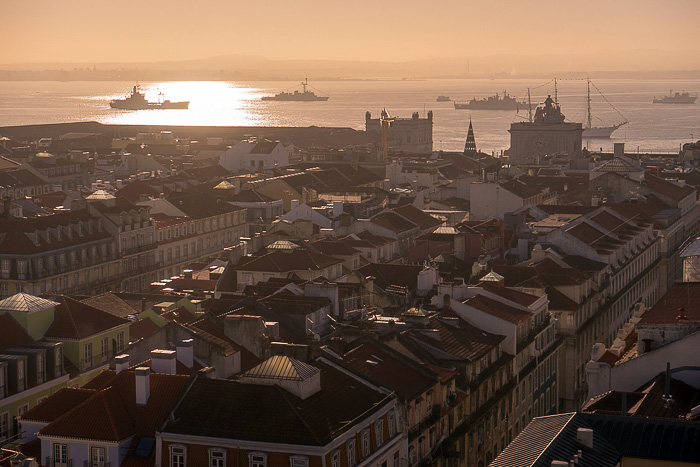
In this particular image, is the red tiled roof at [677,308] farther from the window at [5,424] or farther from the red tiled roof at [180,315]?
the window at [5,424]

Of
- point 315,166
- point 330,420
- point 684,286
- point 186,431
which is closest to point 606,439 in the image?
point 330,420

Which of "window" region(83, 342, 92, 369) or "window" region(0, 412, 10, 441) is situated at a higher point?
"window" region(83, 342, 92, 369)

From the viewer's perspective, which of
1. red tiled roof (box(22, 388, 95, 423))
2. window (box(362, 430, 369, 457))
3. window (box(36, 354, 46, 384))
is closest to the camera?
window (box(362, 430, 369, 457))

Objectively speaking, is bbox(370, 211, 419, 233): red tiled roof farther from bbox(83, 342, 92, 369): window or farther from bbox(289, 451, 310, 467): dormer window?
bbox(289, 451, 310, 467): dormer window

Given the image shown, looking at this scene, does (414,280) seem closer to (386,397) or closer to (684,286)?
(684,286)

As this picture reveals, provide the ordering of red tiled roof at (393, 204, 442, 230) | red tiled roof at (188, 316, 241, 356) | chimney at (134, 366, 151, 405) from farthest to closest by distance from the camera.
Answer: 1. red tiled roof at (393, 204, 442, 230)
2. red tiled roof at (188, 316, 241, 356)
3. chimney at (134, 366, 151, 405)

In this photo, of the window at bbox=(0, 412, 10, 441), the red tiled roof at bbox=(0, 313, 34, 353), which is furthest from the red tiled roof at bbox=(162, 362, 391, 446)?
the red tiled roof at bbox=(0, 313, 34, 353)
